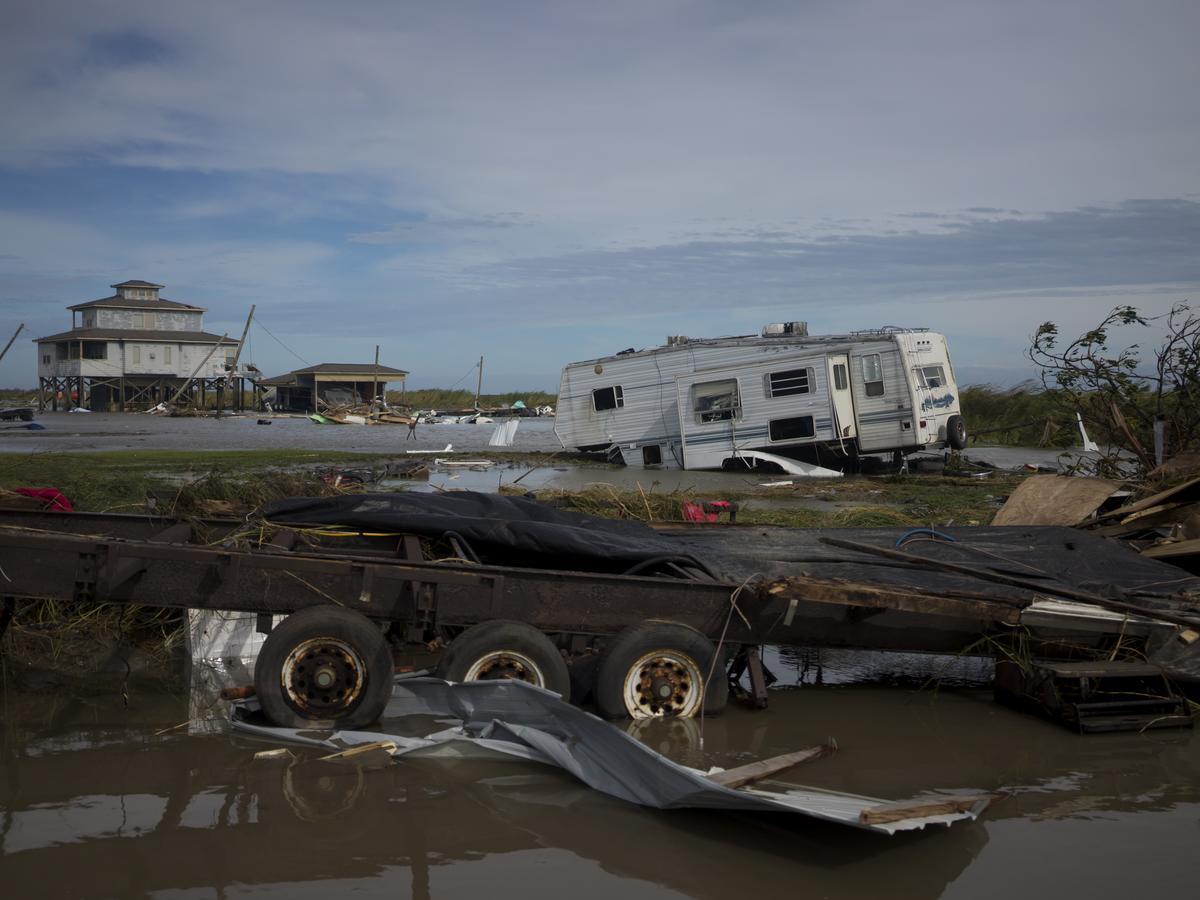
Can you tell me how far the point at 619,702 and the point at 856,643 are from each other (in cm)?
168

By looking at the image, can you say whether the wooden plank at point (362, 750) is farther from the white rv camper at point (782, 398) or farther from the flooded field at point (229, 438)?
the flooded field at point (229, 438)

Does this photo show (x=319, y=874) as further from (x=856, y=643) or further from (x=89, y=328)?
(x=89, y=328)

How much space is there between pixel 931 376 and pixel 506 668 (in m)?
20.1

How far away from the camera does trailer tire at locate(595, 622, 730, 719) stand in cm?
652

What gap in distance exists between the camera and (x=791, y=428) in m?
25.0

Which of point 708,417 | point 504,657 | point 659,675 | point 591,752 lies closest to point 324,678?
point 504,657

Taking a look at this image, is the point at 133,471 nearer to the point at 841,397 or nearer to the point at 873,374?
the point at 841,397

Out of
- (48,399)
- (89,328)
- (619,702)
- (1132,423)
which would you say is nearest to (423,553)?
(619,702)

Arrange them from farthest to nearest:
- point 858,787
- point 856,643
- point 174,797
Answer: point 856,643
point 858,787
point 174,797

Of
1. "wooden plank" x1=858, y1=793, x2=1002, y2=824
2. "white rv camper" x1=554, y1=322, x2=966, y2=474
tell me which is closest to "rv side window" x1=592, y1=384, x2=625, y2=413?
"white rv camper" x1=554, y1=322, x2=966, y2=474

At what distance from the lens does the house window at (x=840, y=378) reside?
24255mm

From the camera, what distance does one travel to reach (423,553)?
23.9 ft

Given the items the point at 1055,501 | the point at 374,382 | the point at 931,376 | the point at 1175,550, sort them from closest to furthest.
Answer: the point at 1175,550, the point at 1055,501, the point at 931,376, the point at 374,382

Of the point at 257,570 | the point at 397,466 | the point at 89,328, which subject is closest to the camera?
the point at 257,570
